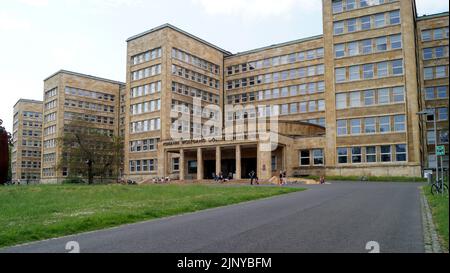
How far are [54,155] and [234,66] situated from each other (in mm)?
47999

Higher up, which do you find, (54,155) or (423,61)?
(423,61)

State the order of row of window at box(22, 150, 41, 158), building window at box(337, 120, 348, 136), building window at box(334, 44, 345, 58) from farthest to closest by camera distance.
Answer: row of window at box(22, 150, 41, 158) < building window at box(334, 44, 345, 58) < building window at box(337, 120, 348, 136)

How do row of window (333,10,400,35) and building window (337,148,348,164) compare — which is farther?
row of window (333,10,400,35)

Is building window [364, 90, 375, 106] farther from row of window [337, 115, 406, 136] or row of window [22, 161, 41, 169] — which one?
row of window [22, 161, 41, 169]

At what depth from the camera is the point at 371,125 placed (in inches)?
2216

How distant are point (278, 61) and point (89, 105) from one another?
4811cm

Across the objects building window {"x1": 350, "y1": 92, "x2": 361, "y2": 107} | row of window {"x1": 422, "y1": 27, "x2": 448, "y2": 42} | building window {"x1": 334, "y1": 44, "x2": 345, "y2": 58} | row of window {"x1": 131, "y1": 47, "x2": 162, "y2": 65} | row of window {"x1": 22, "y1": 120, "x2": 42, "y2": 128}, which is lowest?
building window {"x1": 350, "y1": 92, "x2": 361, "y2": 107}

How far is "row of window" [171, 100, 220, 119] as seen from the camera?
76688 millimetres

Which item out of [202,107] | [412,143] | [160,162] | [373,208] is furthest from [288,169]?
[373,208]

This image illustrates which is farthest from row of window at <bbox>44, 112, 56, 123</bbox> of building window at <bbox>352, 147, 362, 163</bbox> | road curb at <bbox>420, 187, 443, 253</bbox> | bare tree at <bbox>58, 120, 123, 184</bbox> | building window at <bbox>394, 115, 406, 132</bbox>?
road curb at <bbox>420, 187, 443, 253</bbox>

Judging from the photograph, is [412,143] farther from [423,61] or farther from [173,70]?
[173,70]

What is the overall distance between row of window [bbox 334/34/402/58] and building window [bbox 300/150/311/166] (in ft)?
47.3

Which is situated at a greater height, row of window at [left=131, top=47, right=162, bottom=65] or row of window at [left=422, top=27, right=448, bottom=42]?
row of window at [left=422, top=27, right=448, bottom=42]

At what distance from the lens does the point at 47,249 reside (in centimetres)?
956
